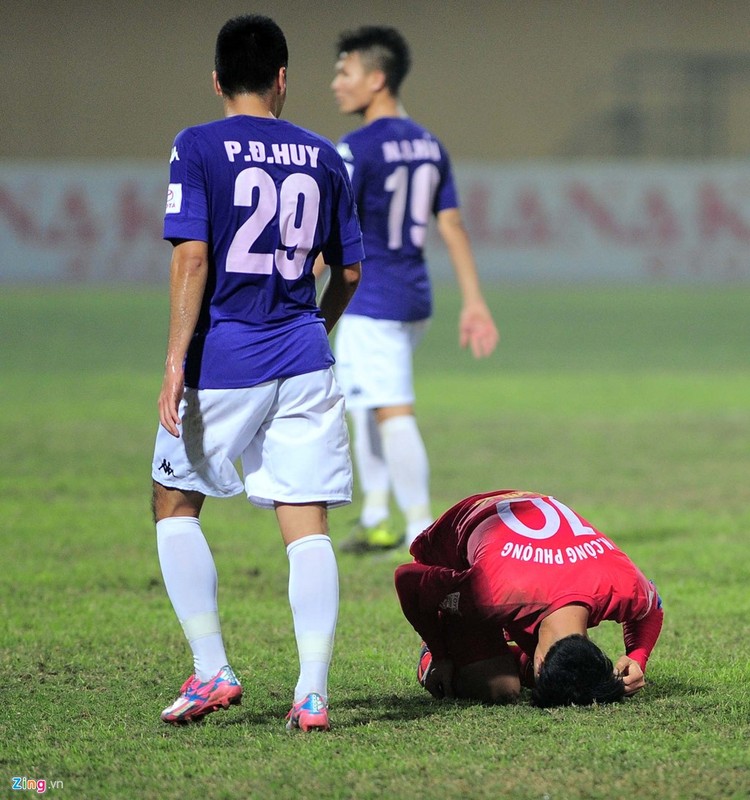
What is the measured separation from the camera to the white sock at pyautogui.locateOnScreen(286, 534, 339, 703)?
3.41 meters

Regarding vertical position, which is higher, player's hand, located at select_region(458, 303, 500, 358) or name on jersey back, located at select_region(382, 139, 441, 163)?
name on jersey back, located at select_region(382, 139, 441, 163)

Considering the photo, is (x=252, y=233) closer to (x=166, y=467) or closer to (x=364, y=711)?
(x=166, y=467)

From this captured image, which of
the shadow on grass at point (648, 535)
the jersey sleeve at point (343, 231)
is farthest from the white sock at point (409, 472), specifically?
the jersey sleeve at point (343, 231)

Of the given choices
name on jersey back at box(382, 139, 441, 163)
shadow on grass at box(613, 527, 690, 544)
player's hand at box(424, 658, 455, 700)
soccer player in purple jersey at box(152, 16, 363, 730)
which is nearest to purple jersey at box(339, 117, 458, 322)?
name on jersey back at box(382, 139, 441, 163)

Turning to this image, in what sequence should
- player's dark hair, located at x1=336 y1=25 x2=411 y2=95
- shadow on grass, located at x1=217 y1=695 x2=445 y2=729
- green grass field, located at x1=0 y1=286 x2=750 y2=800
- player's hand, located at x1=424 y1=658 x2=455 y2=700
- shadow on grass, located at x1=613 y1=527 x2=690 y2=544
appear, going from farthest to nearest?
shadow on grass, located at x1=613 y1=527 x2=690 y2=544 → player's dark hair, located at x1=336 y1=25 x2=411 y2=95 → player's hand, located at x1=424 y1=658 x2=455 y2=700 → shadow on grass, located at x1=217 y1=695 x2=445 y2=729 → green grass field, located at x1=0 y1=286 x2=750 y2=800

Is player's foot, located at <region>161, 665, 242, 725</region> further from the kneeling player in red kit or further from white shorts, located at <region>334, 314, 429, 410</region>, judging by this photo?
white shorts, located at <region>334, 314, 429, 410</region>

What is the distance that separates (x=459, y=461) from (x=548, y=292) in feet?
57.7

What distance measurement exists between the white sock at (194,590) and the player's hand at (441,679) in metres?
0.64

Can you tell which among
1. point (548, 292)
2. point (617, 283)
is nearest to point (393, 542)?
point (548, 292)

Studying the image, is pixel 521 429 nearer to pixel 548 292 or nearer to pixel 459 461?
pixel 459 461

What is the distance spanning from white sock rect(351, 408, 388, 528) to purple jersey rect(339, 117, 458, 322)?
0.57m

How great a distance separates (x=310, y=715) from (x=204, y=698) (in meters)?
0.28

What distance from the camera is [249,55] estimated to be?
3482mm

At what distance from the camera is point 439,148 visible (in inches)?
253
